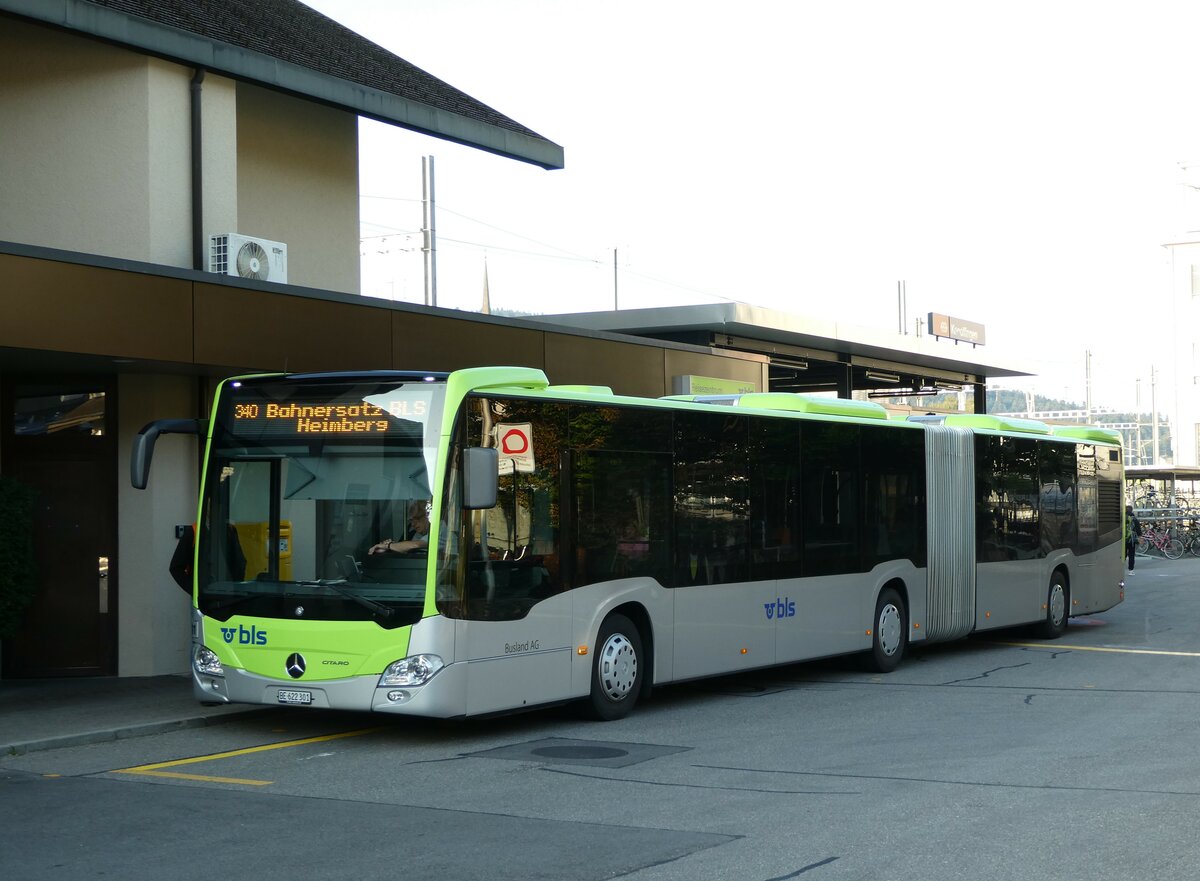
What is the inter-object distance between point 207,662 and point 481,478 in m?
2.87

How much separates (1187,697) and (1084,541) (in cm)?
836

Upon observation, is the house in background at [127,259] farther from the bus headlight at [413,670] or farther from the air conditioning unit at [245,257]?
the bus headlight at [413,670]

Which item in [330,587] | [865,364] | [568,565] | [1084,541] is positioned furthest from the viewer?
[865,364]

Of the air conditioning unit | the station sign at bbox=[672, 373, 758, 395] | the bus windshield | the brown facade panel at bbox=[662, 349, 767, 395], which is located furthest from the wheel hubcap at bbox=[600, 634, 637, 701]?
the brown facade panel at bbox=[662, 349, 767, 395]

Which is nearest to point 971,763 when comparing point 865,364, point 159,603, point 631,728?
point 631,728

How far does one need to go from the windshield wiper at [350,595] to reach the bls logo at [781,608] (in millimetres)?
5071

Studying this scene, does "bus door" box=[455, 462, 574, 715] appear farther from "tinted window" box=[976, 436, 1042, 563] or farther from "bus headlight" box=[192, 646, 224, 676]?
"tinted window" box=[976, 436, 1042, 563]

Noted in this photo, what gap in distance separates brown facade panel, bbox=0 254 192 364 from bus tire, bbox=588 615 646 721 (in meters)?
4.98

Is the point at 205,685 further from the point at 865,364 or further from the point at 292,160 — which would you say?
the point at 865,364

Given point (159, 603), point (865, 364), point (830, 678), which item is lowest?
point (830, 678)

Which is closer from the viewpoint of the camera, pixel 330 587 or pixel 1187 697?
pixel 330 587

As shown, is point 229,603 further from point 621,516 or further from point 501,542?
point 621,516

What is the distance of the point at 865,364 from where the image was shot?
36.1m

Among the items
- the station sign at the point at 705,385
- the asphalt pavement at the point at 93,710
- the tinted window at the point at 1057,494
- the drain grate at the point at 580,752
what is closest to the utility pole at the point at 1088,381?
the station sign at the point at 705,385
